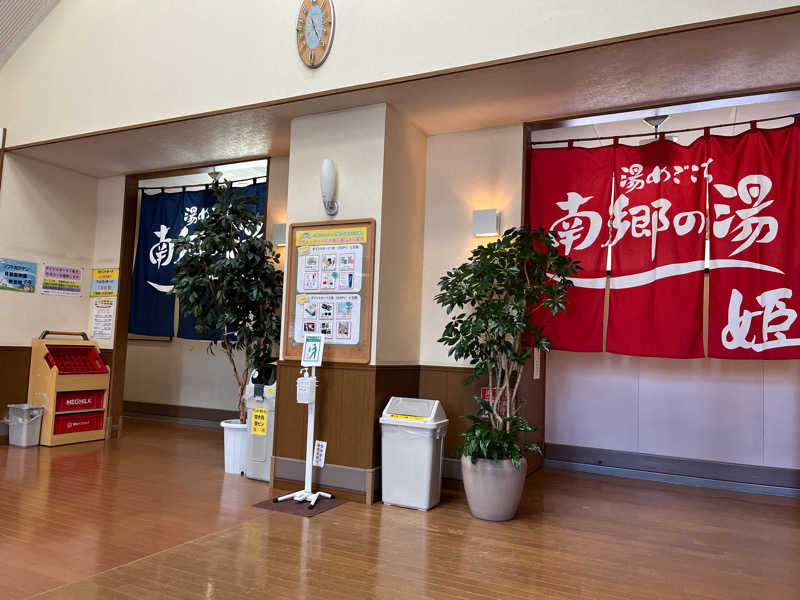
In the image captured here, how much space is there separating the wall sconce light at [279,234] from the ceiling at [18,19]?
307 centimetres

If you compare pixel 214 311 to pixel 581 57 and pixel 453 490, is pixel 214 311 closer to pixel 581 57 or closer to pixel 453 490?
pixel 453 490

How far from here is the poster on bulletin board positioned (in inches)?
251

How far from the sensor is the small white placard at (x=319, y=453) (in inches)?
162

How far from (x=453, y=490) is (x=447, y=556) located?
1463 millimetres

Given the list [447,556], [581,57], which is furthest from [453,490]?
[581,57]

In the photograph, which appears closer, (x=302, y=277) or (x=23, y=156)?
(x=302, y=277)

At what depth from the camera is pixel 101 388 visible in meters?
5.98

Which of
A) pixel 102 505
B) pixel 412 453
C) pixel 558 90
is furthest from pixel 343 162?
pixel 102 505

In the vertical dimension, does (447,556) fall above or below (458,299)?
below

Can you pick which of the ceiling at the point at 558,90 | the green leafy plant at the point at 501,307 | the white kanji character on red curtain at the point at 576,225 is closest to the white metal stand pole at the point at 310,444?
the green leafy plant at the point at 501,307

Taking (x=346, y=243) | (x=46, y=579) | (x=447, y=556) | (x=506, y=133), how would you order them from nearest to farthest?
(x=46, y=579), (x=447, y=556), (x=346, y=243), (x=506, y=133)

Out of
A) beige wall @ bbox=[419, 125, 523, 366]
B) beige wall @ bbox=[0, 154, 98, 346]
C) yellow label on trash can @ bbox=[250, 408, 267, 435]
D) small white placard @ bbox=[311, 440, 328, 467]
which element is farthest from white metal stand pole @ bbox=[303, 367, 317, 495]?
beige wall @ bbox=[0, 154, 98, 346]

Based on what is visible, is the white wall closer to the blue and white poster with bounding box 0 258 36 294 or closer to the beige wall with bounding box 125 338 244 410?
the beige wall with bounding box 125 338 244 410

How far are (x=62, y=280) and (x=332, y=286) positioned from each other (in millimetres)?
3804
